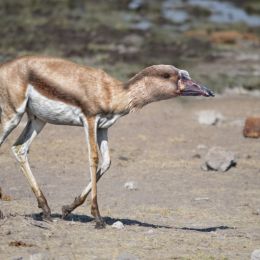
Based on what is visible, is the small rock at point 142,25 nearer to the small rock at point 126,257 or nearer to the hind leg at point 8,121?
the hind leg at point 8,121

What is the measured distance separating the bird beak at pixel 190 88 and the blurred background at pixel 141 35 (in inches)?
559

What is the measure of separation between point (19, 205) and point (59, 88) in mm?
2197

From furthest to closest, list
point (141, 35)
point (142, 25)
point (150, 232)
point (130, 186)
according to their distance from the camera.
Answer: point (142, 25) → point (141, 35) → point (130, 186) → point (150, 232)

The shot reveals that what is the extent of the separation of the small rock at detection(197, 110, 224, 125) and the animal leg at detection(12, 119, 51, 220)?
8.93m

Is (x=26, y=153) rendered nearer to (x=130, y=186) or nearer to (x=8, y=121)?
(x=8, y=121)

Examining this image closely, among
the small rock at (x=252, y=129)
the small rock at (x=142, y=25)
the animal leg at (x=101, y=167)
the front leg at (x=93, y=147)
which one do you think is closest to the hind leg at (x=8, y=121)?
the front leg at (x=93, y=147)

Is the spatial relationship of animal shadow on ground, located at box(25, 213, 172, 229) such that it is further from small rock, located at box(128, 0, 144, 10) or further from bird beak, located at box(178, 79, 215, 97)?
small rock, located at box(128, 0, 144, 10)

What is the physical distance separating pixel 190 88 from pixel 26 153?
86.1 inches

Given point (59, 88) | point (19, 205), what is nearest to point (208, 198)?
point (19, 205)

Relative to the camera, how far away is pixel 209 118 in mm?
19875

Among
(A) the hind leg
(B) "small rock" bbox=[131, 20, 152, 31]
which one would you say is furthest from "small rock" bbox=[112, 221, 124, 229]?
(B) "small rock" bbox=[131, 20, 152, 31]

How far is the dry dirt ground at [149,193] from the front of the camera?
9562mm

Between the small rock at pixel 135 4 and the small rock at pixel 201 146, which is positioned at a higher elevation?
the small rock at pixel 201 146

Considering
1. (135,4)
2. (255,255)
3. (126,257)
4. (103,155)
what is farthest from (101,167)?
(135,4)
